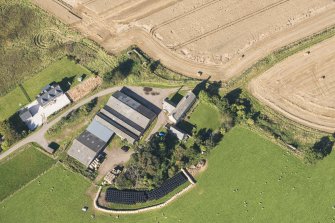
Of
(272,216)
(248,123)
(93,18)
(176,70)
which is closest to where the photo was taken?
(272,216)

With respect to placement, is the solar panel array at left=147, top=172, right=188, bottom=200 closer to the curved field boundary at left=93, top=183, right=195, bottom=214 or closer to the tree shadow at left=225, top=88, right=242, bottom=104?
the curved field boundary at left=93, top=183, right=195, bottom=214

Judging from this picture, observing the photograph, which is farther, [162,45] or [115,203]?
[162,45]

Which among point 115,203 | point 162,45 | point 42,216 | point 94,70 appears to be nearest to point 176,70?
point 162,45

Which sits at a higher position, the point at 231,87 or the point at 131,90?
the point at 231,87

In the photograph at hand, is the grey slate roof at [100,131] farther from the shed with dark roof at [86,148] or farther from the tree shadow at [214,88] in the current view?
the tree shadow at [214,88]

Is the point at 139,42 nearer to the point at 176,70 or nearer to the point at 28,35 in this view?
the point at 176,70

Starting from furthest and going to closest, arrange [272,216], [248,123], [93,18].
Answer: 1. [93,18]
2. [248,123]
3. [272,216]

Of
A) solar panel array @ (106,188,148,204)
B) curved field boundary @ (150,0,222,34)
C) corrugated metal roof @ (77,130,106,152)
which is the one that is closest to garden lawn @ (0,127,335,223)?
solar panel array @ (106,188,148,204)

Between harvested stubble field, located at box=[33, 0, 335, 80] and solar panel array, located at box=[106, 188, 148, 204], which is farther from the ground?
harvested stubble field, located at box=[33, 0, 335, 80]
